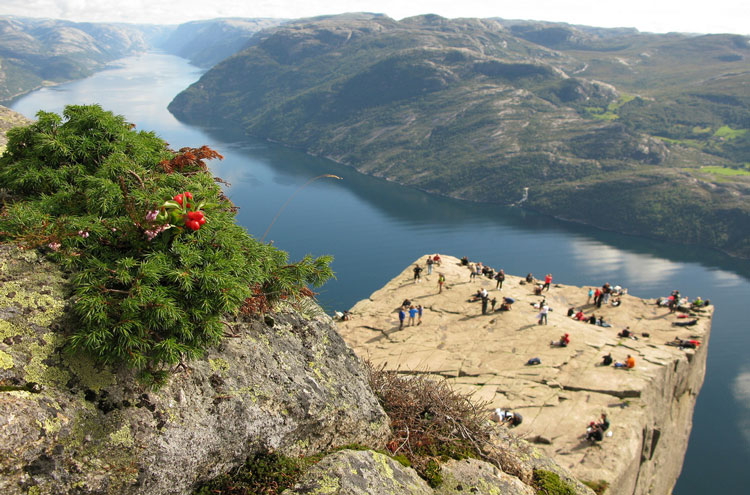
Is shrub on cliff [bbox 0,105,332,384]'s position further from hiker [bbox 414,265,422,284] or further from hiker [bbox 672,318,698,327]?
hiker [bbox 672,318,698,327]

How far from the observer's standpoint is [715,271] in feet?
430

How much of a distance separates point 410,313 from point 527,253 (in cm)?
10776

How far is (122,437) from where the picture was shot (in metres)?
4.95

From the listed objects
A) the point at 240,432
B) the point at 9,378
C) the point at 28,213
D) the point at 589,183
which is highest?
the point at 28,213

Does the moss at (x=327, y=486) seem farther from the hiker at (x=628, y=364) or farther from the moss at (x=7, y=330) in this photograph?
the hiker at (x=628, y=364)

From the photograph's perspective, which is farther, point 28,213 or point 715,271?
point 715,271

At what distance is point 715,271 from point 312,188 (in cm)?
13861

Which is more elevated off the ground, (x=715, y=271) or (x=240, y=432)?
(x=240, y=432)

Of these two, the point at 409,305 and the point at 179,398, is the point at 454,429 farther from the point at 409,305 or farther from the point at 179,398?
the point at 409,305

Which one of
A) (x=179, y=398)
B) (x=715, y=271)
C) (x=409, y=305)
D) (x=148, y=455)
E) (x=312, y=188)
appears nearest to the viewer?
(x=148, y=455)

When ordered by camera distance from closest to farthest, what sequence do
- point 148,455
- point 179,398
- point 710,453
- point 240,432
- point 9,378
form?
point 9,378 < point 148,455 < point 179,398 < point 240,432 < point 710,453

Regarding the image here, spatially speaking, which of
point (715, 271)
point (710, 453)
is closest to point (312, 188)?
point (715, 271)

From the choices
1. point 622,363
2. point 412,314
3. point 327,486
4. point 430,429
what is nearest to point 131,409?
point 327,486

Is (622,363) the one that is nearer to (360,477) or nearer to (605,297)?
(605,297)
